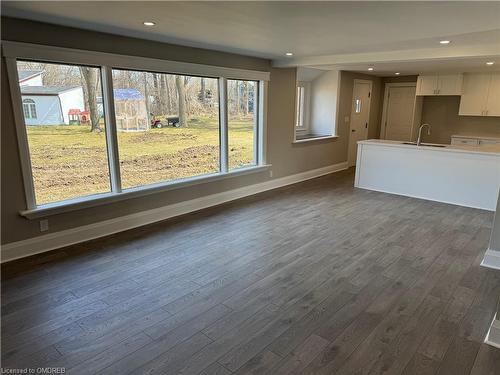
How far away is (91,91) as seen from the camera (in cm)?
371

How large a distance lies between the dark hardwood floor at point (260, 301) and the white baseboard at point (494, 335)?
61 millimetres

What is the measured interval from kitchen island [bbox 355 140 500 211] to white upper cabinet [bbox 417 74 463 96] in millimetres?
1900

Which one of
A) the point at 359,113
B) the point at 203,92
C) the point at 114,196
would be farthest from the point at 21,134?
the point at 359,113

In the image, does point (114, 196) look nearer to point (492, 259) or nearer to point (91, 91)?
point (91, 91)

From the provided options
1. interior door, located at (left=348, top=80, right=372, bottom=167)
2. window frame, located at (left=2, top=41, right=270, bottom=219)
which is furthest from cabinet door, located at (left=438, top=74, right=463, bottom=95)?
window frame, located at (left=2, top=41, right=270, bottom=219)

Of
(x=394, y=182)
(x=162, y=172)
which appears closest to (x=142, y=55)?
(x=162, y=172)

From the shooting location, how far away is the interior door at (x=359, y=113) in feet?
25.8

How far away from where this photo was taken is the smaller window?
10.6ft

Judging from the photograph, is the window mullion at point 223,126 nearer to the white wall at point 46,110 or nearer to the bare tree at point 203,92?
the bare tree at point 203,92

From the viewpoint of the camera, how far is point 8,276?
2.99m

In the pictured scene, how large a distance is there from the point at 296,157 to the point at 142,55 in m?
3.66

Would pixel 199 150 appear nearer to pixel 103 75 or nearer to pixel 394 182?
pixel 103 75

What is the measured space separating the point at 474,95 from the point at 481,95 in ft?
0.39

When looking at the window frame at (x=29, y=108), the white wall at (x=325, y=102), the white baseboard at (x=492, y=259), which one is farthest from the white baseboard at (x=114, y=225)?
the white baseboard at (x=492, y=259)
